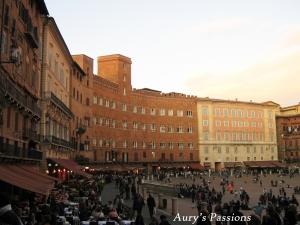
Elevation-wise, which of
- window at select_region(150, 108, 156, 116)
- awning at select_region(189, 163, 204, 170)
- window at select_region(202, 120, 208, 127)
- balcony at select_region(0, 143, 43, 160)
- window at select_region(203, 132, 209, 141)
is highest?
window at select_region(150, 108, 156, 116)

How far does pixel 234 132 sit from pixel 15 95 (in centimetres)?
7928

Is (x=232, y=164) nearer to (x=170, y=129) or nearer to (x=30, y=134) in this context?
(x=170, y=129)

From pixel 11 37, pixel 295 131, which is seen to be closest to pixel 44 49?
pixel 11 37

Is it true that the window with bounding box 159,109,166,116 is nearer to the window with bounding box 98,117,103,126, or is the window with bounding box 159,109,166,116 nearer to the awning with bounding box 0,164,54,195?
the window with bounding box 98,117,103,126

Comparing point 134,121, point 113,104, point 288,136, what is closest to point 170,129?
point 134,121

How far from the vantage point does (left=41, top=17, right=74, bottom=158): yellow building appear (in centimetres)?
3588

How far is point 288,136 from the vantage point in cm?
11012

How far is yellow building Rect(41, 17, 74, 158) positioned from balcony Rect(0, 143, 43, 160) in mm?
6225

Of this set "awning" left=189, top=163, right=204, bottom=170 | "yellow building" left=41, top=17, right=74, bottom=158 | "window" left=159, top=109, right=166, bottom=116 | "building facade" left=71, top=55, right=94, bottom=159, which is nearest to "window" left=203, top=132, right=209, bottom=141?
"awning" left=189, top=163, right=204, bottom=170

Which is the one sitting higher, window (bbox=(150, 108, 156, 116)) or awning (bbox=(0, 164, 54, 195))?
window (bbox=(150, 108, 156, 116))

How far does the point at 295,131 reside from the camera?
109m

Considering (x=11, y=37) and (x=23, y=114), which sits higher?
(x=11, y=37)

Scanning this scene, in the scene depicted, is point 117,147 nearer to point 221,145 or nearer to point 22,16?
point 221,145

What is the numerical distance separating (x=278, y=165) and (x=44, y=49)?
3004 inches
